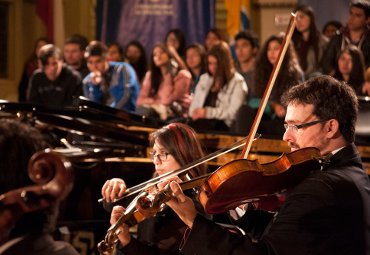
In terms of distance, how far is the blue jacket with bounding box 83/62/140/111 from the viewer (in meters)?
7.57

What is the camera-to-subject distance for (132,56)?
8.67 meters

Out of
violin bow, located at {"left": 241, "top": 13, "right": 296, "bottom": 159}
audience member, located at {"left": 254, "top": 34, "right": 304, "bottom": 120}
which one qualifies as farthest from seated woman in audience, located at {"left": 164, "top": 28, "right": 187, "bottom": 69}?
violin bow, located at {"left": 241, "top": 13, "right": 296, "bottom": 159}

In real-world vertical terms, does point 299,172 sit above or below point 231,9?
below

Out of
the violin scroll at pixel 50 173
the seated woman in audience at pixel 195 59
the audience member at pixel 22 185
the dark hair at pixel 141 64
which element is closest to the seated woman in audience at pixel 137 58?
the dark hair at pixel 141 64

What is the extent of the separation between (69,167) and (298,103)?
1.15 meters

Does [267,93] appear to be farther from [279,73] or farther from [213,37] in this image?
[213,37]

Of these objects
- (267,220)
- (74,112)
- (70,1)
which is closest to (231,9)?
(70,1)

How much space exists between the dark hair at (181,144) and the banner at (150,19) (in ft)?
17.0

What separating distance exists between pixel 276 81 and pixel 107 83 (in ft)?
6.07

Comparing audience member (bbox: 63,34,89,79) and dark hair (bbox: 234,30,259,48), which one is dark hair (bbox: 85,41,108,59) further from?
dark hair (bbox: 234,30,259,48)

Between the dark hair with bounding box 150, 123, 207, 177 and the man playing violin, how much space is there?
35.4 inches

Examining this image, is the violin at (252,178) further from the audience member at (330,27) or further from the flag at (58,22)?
the flag at (58,22)

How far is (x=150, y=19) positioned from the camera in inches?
360

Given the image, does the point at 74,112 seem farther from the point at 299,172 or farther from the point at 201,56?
the point at 299,172
